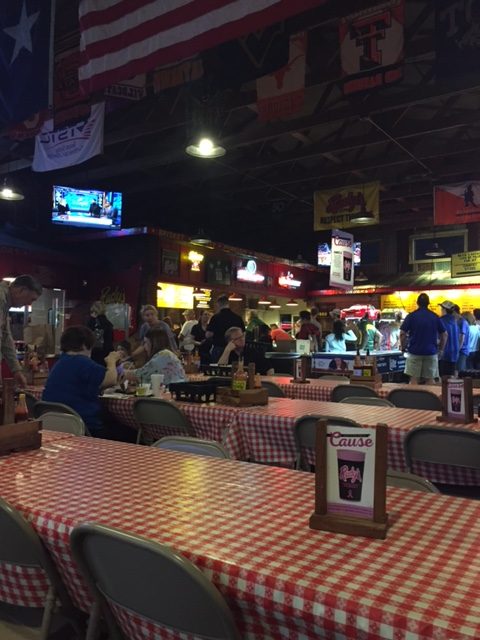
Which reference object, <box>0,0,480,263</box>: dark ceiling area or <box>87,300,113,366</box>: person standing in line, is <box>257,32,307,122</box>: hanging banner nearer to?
<box>0,0,480,263</box>: dark ceiling area

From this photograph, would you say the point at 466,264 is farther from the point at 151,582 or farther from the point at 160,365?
the point at 151,582

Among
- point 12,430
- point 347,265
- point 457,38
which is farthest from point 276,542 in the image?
point 347,265

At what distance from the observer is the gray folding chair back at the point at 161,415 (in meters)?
4.09

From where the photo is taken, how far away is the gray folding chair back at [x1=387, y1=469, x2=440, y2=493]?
219 cm

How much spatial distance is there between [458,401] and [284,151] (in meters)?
8.66

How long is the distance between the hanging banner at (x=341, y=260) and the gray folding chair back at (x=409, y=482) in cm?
961

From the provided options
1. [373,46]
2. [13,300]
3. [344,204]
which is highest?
[373,46]

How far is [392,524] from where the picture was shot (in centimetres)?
173

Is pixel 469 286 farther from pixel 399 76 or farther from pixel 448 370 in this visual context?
pixel 399 76

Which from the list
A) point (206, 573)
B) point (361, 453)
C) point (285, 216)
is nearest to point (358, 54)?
point (361, 453)

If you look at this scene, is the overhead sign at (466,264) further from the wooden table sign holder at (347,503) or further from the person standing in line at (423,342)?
the wooden table sign holder at (347,503)

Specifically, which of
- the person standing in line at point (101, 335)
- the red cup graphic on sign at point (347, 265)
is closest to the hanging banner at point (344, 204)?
the red cup graphic on sign at point (347, 265)

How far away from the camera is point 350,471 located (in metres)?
1.67

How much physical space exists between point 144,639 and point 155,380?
3125 mm
